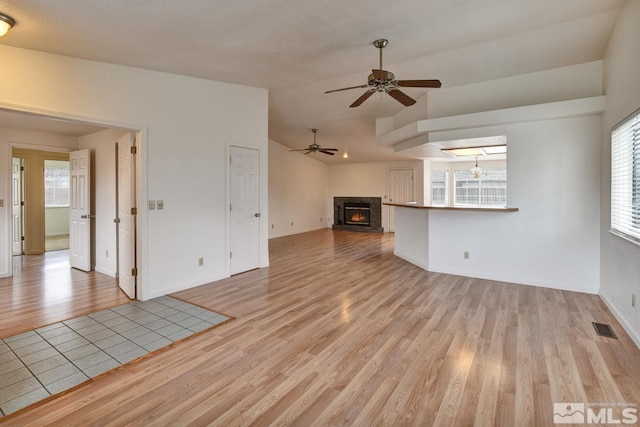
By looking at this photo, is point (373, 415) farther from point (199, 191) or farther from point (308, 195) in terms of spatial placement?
point (308, 195)

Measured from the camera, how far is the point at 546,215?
424 cm

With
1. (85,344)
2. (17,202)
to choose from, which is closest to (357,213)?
(17,202)

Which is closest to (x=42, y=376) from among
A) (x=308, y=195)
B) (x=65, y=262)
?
(x=65, y=262)

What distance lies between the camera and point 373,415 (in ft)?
6.00

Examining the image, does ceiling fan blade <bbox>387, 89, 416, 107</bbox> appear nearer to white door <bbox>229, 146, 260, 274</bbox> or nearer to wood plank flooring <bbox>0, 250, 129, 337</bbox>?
white door <bbox>229, 146, 260, 274</bbox>

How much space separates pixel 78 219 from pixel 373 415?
19.0 feet

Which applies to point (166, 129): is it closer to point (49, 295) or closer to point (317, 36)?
point (317, 36)

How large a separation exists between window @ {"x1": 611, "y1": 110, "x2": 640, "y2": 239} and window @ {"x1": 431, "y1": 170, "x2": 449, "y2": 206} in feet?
21.8

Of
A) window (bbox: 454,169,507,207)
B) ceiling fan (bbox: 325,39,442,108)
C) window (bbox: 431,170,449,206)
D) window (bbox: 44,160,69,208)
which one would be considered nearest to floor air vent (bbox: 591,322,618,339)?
ceiling fan (bbox: 325,39,442,108)

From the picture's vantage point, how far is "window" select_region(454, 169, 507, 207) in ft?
31.2

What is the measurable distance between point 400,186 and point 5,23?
30.5ft

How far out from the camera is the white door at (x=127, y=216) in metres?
3.93

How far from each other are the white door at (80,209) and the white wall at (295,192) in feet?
15.2

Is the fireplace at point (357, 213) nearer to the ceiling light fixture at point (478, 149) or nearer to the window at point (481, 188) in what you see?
the window at point (481, 188)
